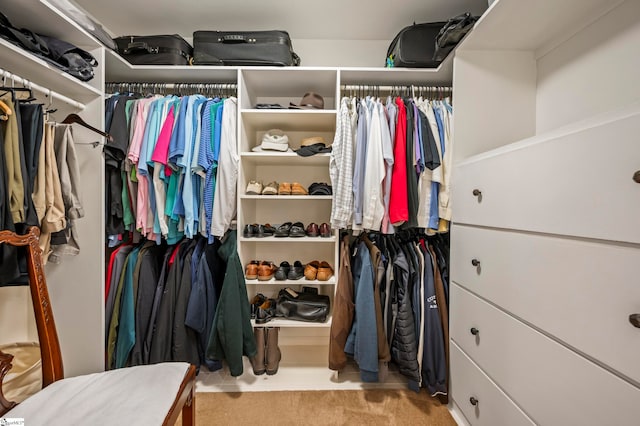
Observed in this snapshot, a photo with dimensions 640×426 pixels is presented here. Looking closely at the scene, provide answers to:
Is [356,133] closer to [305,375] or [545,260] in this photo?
[545,260]

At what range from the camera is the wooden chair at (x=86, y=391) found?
84 cm

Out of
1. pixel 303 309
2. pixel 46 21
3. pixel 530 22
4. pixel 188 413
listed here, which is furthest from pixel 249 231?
pixel 530 22

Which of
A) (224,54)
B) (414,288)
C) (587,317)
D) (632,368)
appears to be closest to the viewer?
(632,368)

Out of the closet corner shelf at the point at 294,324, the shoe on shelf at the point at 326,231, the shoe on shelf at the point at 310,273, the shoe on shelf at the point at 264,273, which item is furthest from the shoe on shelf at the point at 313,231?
the closet corner shelf at the point at 294,324

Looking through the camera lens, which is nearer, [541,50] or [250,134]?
[541,50]

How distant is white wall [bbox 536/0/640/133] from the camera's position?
102cm

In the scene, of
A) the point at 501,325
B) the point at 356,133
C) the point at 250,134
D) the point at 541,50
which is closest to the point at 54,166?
the point at 250,134

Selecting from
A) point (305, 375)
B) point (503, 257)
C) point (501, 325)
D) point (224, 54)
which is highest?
point (224, 54)

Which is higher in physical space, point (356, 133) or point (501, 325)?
point (356, 133)

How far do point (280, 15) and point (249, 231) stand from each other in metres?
1.41

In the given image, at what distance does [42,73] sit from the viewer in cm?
126

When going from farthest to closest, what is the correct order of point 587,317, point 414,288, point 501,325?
point 414,288, point 501,325, point 587,317

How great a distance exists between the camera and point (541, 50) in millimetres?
1403

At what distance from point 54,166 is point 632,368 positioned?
2040 mm
